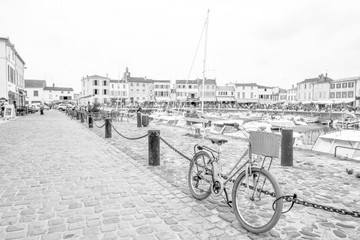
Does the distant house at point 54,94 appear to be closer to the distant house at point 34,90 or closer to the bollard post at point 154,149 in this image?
the distant house at point 34,90

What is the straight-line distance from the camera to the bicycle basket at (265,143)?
3021mm

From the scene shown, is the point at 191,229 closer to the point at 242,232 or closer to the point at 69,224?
the point at 242,232

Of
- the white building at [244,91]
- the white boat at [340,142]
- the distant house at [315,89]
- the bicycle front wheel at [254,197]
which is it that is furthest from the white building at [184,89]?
the bicycle front wheel at [254,197]

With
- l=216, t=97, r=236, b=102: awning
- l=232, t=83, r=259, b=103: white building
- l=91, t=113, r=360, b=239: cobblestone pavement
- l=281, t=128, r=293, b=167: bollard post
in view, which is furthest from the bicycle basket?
l=232, t=83, r=259, b=103: white building

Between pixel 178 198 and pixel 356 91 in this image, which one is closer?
pixel 178 198

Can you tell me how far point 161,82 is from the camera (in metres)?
85.4

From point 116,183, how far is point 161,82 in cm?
8145

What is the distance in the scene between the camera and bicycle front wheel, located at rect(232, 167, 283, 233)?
3.08 m

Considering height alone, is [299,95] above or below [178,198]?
above

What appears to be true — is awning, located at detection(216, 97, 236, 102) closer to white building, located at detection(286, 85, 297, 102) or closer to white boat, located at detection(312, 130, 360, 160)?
white building, located at detection(286, 85, 297, 102)

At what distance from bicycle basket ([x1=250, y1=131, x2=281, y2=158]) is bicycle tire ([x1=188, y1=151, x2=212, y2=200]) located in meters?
1.07

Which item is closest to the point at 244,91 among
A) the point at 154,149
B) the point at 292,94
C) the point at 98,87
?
the point at 292,94

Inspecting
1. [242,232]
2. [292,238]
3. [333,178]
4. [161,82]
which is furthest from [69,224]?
[161,82]

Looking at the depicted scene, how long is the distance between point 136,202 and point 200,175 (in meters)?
1.13
